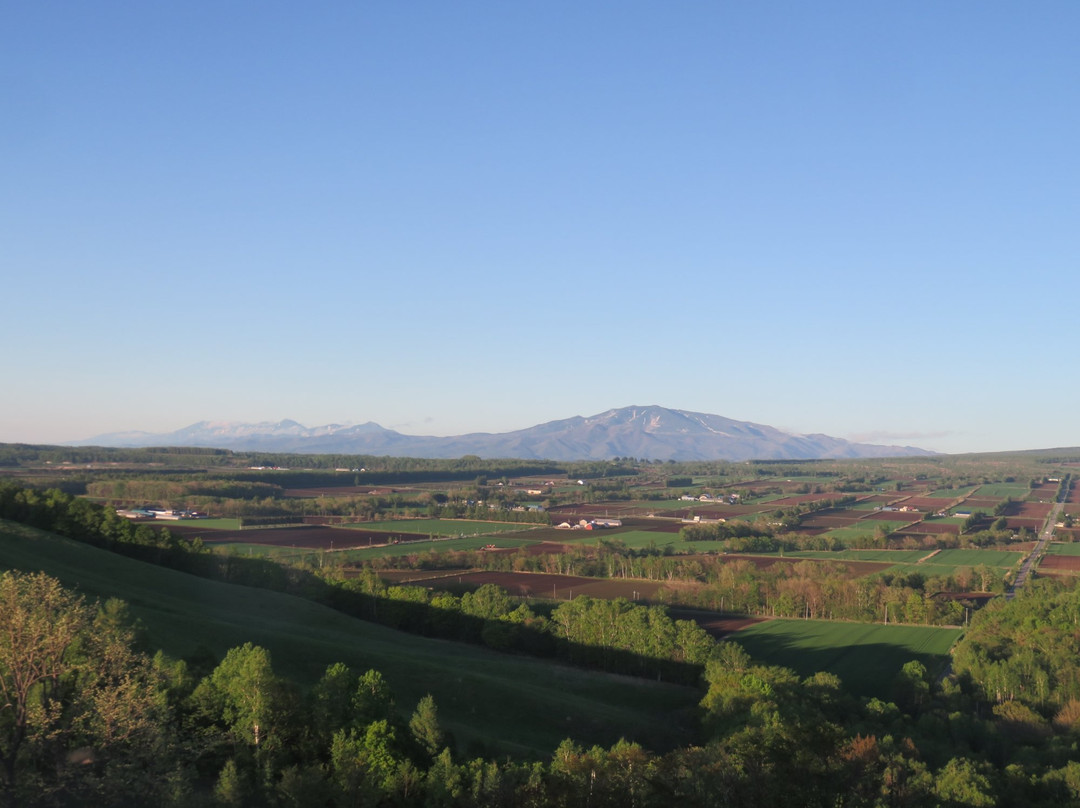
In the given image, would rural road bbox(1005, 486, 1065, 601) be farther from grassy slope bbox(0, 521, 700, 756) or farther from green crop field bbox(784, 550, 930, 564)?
grassy slope bbox(0, 521, 700, 756)

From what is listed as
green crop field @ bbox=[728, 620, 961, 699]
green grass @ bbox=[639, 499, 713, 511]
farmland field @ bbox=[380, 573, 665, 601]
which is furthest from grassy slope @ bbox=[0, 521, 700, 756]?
green grass @ bbox=[639, 499, 713, 511]

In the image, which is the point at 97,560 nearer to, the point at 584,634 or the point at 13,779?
the point at 584,634

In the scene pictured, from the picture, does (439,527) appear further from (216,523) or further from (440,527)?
(216,523)

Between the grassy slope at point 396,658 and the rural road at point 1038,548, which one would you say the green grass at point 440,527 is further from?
the rural road at point 1038,548

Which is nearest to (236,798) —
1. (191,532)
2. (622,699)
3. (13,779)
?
(13,779)

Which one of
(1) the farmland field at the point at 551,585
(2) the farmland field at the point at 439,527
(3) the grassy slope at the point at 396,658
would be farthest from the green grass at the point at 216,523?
(3) the grassy slope at the point at 396,658
